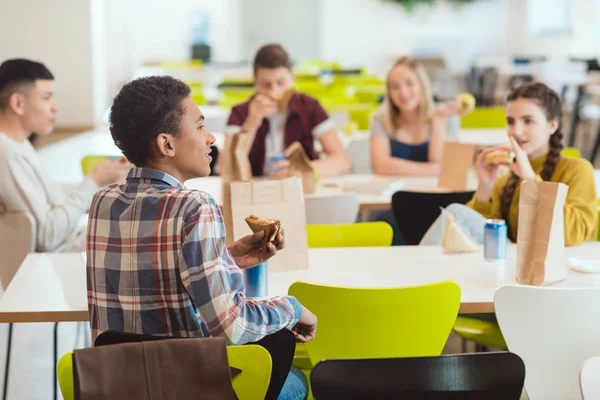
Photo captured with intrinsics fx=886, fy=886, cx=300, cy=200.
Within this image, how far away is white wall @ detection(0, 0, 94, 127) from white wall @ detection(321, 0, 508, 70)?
6.27 metres

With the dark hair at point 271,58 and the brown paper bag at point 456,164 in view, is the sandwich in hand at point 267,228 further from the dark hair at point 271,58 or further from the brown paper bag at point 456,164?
the dark hair at point 271,58

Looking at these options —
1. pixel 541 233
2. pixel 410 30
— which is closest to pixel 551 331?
pixel 541 233

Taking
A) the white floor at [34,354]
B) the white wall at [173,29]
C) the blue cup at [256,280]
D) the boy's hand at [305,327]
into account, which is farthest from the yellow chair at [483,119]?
the white wall at [173,29]

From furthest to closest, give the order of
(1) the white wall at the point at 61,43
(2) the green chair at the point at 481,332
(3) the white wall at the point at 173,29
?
1. (3) the white wall at the point at 173,29
2. (1) the white wall at the point at 61,43
3. (2) the green chair at the point at 481,332

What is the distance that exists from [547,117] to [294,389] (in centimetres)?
144

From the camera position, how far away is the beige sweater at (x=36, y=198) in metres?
3.28

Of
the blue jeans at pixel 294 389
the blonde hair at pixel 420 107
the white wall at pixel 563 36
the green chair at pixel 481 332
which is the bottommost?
the green chair at pixel 481 332

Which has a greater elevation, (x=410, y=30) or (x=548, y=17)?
(x=548, y=17)

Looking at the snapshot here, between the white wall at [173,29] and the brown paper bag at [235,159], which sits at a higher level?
the white wall at [173,29]

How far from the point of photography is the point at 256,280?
2.29m

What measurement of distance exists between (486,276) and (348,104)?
16.3ft

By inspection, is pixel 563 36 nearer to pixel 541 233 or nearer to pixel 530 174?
pixel 530 174

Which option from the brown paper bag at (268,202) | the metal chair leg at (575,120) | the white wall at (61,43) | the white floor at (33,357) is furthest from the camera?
the metal chair leg at (575,120)

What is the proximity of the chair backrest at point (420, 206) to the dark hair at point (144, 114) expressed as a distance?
1783 mm
